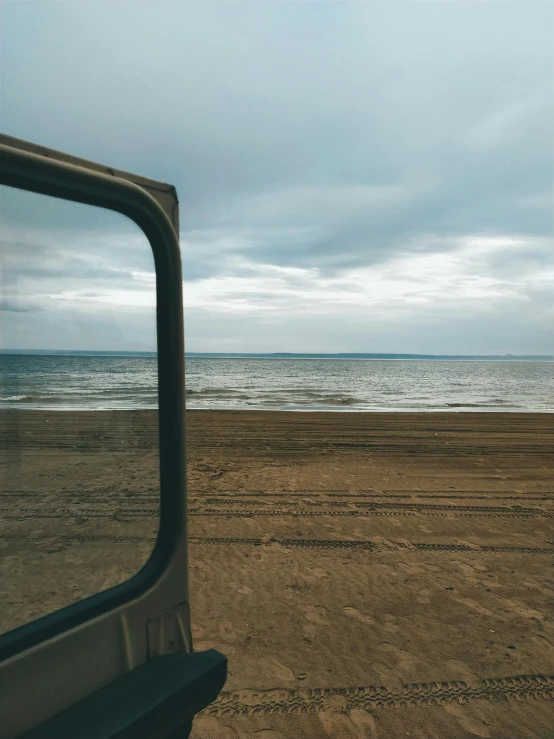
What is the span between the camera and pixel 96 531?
1520mm

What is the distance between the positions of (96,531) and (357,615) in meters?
2.89

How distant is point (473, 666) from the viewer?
10.8 ft

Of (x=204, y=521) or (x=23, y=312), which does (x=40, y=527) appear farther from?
(x=204, y=521)

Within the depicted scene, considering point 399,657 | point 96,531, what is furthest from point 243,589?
point 96,531

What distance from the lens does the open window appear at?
1237 millimetres

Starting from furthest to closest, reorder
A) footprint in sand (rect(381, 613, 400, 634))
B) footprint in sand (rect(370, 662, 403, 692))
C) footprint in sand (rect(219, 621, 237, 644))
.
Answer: footprint in sand (rect(381, 613, 400, 634))
footprint in sand (rect(219, 621, 237, 644))
footprint in sand (rect(370, 662, 403, 692))

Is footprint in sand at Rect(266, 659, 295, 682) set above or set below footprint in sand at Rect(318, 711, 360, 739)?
above

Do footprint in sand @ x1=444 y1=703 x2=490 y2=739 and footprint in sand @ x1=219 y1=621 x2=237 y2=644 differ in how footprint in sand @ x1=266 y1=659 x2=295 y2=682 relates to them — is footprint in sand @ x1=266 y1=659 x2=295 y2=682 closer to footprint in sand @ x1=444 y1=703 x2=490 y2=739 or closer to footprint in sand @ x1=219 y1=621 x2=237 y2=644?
footprint in sand @ x1=219 y1=621 x2=237 y2=644

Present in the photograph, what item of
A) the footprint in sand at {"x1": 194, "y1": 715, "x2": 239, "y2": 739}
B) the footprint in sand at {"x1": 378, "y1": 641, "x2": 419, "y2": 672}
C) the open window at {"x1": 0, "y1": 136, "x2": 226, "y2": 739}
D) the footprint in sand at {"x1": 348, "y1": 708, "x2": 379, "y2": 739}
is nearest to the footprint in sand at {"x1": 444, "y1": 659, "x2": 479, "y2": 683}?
the footprint in sand at {"x1": 378, "y1": 641, "x2": 419, "y2": 672}

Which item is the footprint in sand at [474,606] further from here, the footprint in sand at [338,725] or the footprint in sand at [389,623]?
the footprint in sand at [338,725]

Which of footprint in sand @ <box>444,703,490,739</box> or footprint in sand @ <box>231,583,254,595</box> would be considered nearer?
footprint in sand @ <box>444,703,490,739</box>

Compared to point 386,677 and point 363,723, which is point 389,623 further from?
point 363,723

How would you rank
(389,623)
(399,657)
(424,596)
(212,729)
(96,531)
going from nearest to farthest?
(96,531)
(212,729)
(399,657)
(389,623)
(424,596)

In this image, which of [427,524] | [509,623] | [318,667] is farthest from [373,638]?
[427,524]
